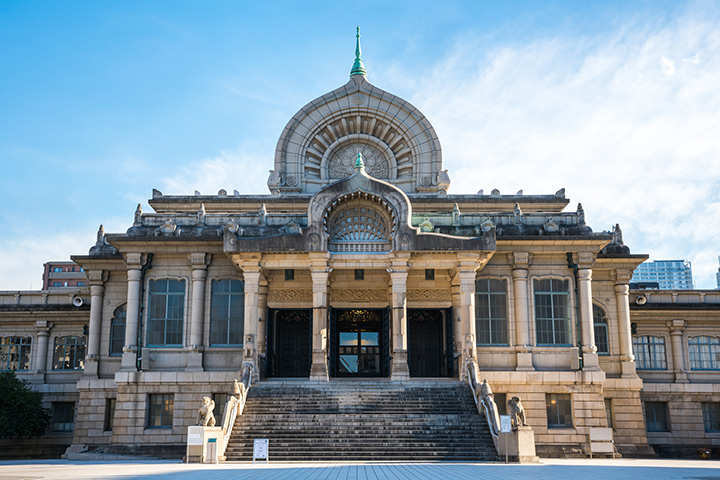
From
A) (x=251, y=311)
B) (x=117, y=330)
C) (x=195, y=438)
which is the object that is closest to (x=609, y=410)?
(x=251, y=311)

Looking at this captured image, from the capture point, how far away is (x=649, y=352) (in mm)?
37219

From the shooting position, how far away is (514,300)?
3197 cm

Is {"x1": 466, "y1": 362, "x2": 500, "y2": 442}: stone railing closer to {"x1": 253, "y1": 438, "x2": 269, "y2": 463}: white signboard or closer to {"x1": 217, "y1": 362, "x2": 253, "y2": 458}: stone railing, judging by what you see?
{"x1": 253, "y1": 438, "x2": 269, "y2": 463}: white signboard

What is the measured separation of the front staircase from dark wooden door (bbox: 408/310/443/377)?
6.01 meters

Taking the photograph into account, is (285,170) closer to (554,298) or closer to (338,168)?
(338,168)

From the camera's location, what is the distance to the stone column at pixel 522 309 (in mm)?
31125

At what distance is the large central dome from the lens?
3931cm

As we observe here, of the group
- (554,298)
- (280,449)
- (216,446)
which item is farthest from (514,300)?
(216,446)

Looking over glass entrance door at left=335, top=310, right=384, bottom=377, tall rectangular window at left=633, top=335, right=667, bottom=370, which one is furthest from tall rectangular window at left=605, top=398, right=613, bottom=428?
glass entrance door at left=335, top=310, right=384, bottom=377

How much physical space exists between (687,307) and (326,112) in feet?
73.8

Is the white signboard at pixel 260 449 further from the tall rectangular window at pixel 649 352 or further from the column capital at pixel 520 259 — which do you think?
the tall rectangular window at pixel 649 352

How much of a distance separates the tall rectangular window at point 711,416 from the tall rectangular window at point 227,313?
24498 mm

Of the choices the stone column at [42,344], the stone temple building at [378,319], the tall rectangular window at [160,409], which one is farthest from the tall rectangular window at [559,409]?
the stone column at [42,344]

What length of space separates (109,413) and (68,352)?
22.6 ft
